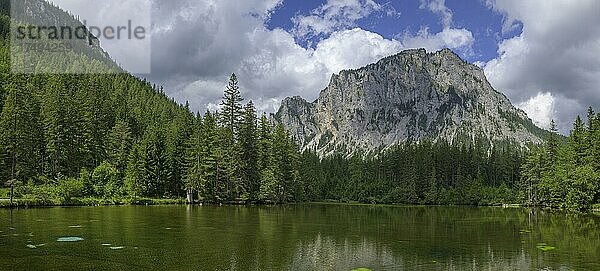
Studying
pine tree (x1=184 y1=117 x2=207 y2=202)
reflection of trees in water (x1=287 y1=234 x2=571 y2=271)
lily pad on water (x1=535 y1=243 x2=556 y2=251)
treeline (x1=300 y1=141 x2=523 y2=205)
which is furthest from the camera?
treeline (x1=300 y1=141 x2=523 y2=205)

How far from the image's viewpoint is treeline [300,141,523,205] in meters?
131

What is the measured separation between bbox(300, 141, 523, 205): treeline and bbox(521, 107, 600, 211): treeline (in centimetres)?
2083

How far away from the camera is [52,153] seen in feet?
251

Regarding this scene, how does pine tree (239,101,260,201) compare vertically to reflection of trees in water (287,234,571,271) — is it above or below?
above

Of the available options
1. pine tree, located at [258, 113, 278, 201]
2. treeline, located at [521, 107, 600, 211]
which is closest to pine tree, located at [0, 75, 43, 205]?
pine tree, located at [258, 113, 278, 201]

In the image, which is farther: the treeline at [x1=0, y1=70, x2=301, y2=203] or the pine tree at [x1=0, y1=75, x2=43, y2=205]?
the treeline at [x1=0, y1=70, x2=301, y2=203]

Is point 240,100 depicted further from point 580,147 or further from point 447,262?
point 447,262

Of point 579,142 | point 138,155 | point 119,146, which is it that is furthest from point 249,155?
point 579,142

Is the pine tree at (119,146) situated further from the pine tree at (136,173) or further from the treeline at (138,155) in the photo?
the pine tree at (136,173)

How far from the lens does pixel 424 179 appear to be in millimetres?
138500

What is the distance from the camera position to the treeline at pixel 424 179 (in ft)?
430

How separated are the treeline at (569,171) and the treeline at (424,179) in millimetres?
20833

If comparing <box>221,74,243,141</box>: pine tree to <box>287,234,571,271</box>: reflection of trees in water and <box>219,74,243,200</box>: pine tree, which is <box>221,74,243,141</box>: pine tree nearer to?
<box>219,74,243,200</box>: pine tree

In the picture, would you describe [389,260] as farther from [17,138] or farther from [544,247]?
[17,138]
